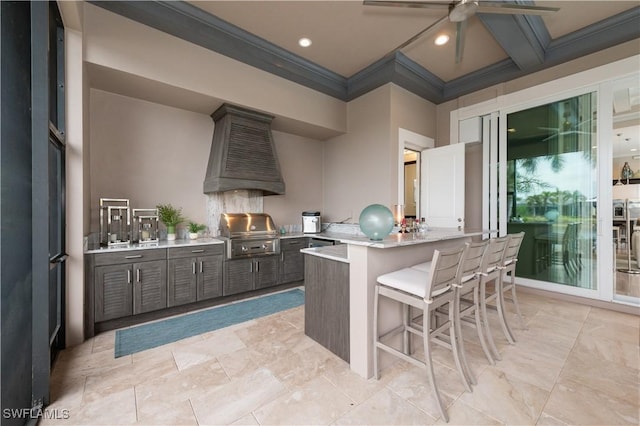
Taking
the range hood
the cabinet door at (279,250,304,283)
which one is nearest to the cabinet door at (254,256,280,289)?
the cabinet door at (279,250,304,283)

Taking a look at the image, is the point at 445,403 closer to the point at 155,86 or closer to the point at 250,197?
the point at 250,197

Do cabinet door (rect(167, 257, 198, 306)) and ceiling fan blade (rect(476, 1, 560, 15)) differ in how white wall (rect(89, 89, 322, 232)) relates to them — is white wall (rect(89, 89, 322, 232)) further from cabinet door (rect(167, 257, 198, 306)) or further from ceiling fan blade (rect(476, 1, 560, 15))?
ceiling fan blade (rect(476, 1, 560, 15))

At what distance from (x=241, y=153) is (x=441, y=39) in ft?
9.49

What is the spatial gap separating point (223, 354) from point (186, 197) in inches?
90.6

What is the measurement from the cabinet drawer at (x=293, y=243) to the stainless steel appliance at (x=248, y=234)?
17 cm

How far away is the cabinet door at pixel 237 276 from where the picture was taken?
3273mm

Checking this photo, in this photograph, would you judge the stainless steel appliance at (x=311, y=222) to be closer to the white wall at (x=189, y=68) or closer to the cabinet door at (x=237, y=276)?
the cabinet door at (x=237, y=276)

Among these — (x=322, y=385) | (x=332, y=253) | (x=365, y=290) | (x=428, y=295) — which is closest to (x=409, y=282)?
(x=428, y=295)

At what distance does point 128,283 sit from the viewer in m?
2.62

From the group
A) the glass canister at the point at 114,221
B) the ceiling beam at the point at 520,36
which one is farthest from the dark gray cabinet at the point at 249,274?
the ceiling beam at the point at 520,36

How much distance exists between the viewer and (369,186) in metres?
4.16

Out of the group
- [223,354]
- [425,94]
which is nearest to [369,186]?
[425,94]

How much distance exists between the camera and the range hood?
344cm

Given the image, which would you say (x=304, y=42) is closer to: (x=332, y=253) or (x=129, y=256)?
(x=332, y=253)
